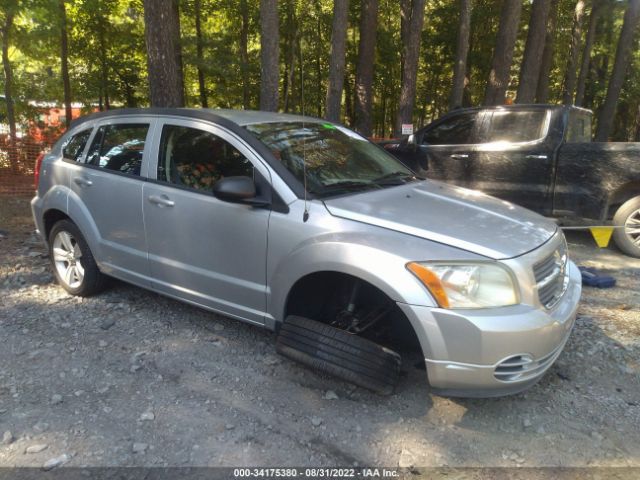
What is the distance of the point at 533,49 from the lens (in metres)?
13.8

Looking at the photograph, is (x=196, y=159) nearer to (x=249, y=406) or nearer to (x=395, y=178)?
(x=395, y=178)

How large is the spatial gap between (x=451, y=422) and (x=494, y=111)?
5357 millimetres

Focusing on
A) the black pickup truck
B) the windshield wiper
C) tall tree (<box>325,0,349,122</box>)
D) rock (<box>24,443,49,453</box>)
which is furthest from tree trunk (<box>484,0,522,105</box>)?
rock (<box>24,443,49,453</box>)

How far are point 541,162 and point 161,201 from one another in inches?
196

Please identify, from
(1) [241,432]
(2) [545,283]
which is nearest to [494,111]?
(2) [545,283]

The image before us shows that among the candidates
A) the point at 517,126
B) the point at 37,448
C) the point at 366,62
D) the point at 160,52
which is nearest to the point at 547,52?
the point at 366,62

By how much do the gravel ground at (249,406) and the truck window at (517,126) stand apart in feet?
10.5

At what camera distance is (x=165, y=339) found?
3805mm

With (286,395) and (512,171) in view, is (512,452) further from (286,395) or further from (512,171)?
(512,171)

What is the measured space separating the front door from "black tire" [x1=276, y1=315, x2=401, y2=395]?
1.40 ft

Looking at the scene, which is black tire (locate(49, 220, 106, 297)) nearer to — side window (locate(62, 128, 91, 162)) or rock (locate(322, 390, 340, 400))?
side window (locate(62, 128, 91, 162))

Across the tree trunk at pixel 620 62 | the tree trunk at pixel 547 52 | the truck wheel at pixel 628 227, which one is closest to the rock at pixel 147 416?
the truck wheel at pixel 628 227

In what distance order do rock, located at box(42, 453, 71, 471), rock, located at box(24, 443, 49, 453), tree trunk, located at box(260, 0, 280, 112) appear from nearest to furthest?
rock, located at box(42, 453, 71, 471) < rock, located at box(24, 443, 49, 453) < tree trunk, located at box(260, 0, 280, 112)

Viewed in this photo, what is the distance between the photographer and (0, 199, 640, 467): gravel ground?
8.43 feet
